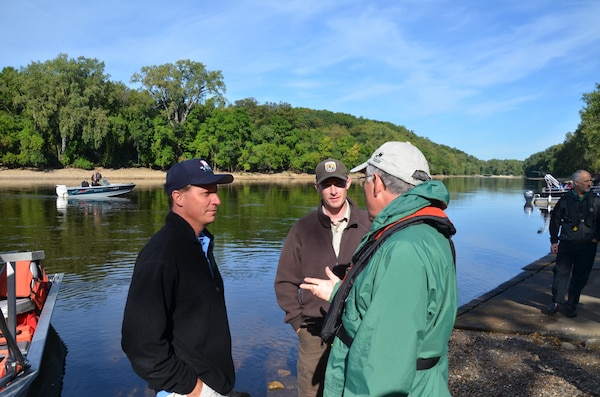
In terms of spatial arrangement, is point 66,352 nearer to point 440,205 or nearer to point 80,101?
point 440,205

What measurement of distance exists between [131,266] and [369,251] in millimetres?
11484

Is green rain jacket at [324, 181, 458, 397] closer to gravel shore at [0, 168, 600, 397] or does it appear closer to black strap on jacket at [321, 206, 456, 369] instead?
black strap on jacket at [321, 206, 456, 369]

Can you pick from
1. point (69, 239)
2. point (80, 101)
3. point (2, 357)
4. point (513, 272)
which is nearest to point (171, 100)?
point (80, 101)

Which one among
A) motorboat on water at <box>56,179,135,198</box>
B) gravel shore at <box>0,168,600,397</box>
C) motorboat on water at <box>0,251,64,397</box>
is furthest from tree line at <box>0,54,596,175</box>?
gravel shore at <box>0,168,600,397</box>

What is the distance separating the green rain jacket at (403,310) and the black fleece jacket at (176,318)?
782 millimetres

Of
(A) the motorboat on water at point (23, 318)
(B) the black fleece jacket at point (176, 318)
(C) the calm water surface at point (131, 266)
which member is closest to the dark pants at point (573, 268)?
(C) the calm water surface at point (131, 266)

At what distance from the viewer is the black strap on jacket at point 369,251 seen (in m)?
1.89

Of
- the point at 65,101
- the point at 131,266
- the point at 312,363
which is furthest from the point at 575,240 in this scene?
the point at 65,101

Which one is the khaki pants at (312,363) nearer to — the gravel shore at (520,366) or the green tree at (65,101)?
the gravel shore at (520,366)

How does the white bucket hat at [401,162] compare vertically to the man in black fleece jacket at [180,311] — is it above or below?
above

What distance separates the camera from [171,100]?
71.8m

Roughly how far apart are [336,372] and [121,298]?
8.52 meters

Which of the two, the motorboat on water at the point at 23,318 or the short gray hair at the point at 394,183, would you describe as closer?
the short gray hair at the point at 394,183

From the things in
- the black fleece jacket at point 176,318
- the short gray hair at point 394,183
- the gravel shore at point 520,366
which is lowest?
the gravel shore at point 520,366
